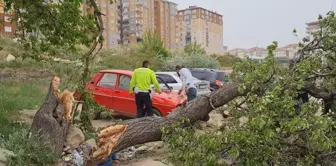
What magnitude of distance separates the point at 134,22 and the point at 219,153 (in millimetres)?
67545

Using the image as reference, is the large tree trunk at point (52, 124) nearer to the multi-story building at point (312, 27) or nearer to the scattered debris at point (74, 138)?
the scattered debris at point (74, 138)

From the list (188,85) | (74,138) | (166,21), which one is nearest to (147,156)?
(74,138)

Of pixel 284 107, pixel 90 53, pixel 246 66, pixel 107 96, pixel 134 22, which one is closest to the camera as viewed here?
pixel 284 107

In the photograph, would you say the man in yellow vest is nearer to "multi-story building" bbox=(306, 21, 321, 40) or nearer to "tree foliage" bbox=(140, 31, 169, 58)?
"multi-story building" bbox=(306, 21, 321, 40)

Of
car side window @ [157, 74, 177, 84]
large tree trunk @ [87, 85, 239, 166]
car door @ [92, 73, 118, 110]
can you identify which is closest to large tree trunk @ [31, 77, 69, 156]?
large tree trunk @ [87, 85, 239, 166]

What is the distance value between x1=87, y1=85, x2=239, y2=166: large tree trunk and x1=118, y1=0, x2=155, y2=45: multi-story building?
6326 centimetres

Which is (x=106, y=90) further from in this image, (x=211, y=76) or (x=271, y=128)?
(x=271, y=128)

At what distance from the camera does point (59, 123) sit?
23.2 feet

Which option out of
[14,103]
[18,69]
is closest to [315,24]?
[14,103]

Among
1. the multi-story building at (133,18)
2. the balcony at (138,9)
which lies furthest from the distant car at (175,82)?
the balcony at (138,9)

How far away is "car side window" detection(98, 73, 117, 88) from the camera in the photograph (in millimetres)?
11812

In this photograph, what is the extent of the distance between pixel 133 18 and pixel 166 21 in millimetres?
8445

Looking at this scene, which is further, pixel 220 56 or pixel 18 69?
pixel 220 56

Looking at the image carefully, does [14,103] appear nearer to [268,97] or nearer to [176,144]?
[176,144]
